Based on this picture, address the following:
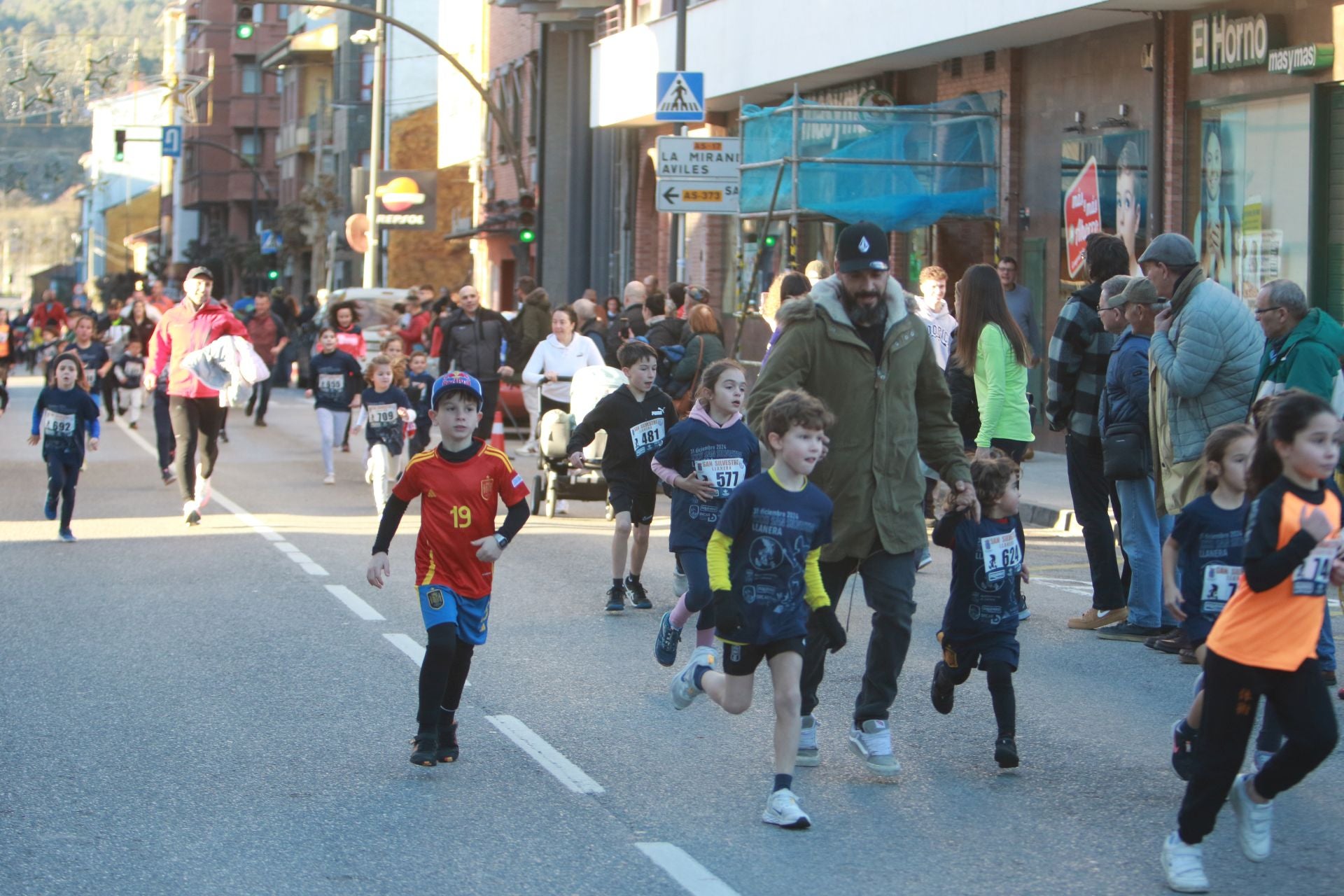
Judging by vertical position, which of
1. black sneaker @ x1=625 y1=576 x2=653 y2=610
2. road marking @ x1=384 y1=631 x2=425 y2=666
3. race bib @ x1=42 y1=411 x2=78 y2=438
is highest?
race bib @ x1=42 y1=411 x2=78 y2=438

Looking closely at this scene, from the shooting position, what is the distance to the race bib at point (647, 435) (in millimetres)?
10898

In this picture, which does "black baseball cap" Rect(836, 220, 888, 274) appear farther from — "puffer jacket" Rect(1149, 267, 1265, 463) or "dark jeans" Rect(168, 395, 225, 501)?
"dark jeans" Rect(168, 395, 225, 501)

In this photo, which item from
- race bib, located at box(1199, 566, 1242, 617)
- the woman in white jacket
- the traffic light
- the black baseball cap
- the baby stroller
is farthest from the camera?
the traffic light

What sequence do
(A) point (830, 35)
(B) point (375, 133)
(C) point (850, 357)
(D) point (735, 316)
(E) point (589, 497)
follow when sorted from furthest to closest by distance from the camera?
(B) point (375, 133), (D) point (735, 316), (A) point (830, 35), (E) point (589, 497), (C) point (850, 357)

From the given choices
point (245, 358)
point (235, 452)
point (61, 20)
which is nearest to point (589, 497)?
point (245, 358)

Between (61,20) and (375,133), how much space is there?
10561 cm

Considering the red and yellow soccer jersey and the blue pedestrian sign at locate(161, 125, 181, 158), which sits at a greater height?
the blue pedestrian sign at locate(161, 125, 181, 158)

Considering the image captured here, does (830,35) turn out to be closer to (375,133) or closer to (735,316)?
(735,316)

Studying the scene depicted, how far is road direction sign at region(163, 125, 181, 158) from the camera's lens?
72.9 m

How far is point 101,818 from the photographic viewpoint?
630 centimetres

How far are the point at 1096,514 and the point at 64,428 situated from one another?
303 inches

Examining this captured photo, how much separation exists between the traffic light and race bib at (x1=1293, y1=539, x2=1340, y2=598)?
24280mm

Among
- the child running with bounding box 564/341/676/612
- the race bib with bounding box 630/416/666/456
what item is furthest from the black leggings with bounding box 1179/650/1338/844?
the race bib with bounding box 630/416/666/456

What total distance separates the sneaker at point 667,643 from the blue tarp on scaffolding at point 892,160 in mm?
13999
